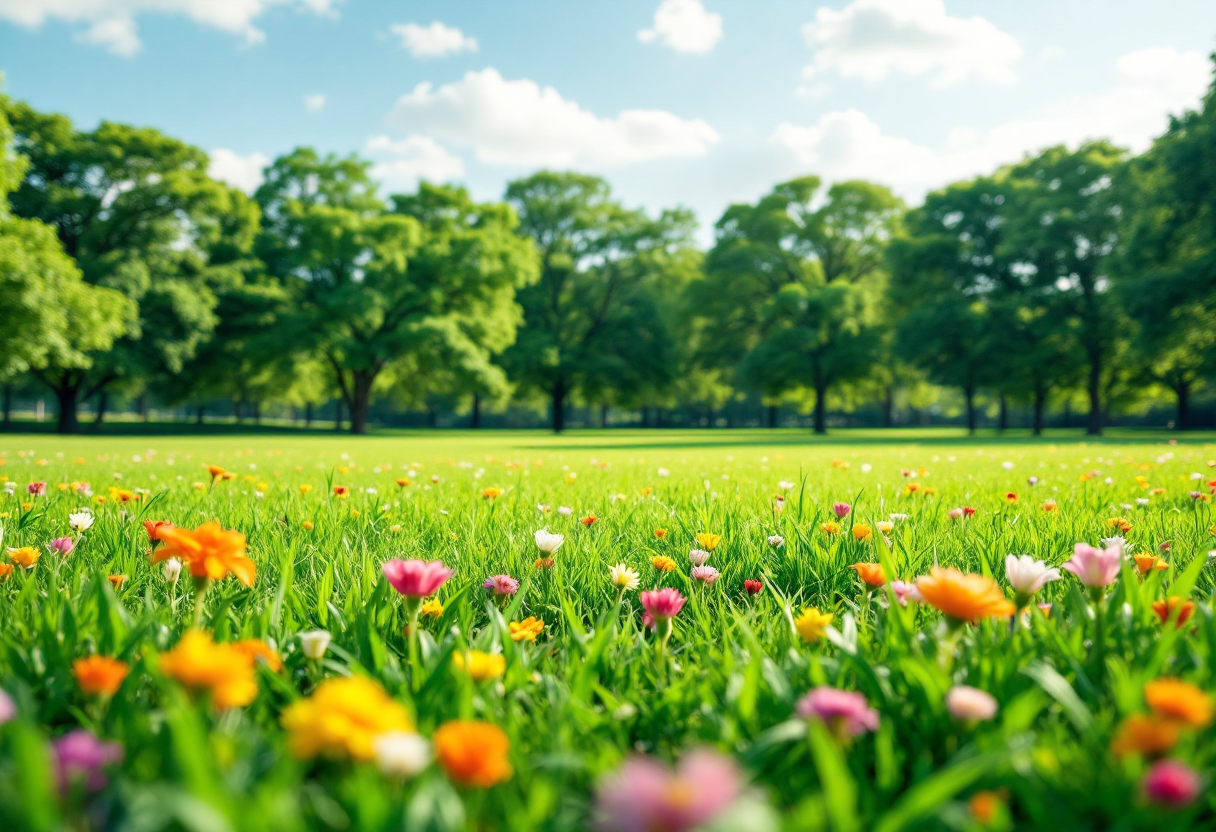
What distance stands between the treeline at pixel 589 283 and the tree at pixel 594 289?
141 mm

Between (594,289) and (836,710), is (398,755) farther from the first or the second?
(594,289)

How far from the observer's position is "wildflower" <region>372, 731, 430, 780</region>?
Result: 606 mm

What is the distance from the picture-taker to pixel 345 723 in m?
0.61

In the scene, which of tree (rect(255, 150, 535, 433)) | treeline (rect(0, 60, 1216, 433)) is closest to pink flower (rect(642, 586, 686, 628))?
treeline (rect(0, 60, 1216, 433))

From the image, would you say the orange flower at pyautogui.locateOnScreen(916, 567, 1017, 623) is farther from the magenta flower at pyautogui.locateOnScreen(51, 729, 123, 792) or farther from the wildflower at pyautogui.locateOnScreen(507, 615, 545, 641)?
the magenta flower at pyautogui.locateOnScreen(51, 729, 123, 792)

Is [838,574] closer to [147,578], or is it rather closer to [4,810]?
[4,810]

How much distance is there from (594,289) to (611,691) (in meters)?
37.4

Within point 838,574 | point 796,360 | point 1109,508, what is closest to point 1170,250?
point 796,360

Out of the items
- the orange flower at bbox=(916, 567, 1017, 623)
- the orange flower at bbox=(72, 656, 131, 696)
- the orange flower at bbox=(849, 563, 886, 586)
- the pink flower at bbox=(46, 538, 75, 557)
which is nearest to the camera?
the orange flower at bbox=(72, 656, 131, 696)

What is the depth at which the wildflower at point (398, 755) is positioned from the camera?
61 centimetres

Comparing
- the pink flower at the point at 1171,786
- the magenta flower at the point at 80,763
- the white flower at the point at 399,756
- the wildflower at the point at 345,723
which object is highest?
the wildflower at the point at 345,723

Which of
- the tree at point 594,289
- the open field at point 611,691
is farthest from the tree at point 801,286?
the open field at point 611,691

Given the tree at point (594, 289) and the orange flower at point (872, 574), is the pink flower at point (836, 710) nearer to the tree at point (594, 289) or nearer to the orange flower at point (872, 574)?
the orange flower at point (872, 574)

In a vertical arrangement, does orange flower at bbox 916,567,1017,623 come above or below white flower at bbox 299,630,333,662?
above
